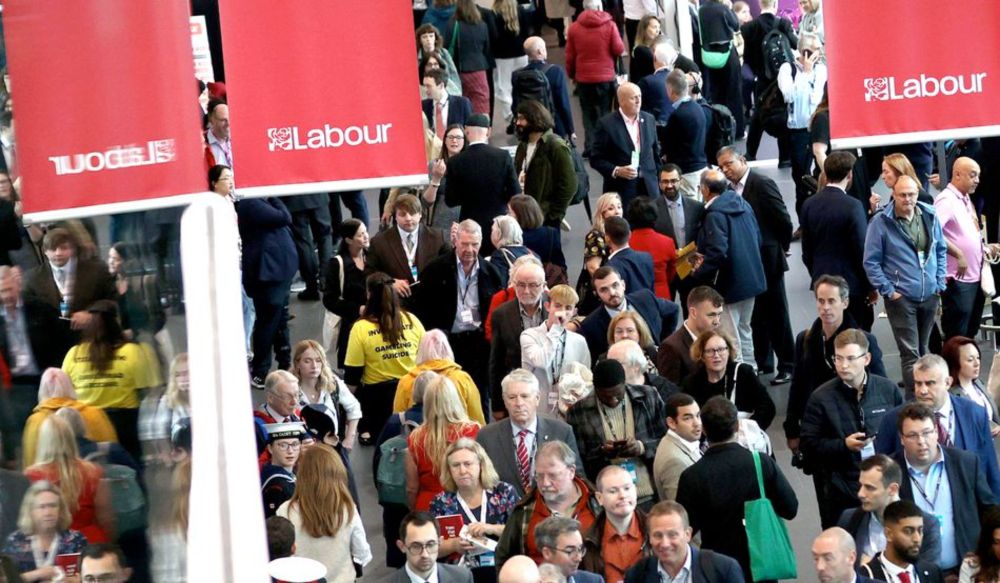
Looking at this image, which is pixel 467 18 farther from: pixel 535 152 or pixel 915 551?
pixel 915 551

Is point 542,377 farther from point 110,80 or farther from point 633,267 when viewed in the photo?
point 110,80

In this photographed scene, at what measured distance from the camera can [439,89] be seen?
16.1 metres

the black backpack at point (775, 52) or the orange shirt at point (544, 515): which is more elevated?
Answer: the black backpack at point (775, 52)

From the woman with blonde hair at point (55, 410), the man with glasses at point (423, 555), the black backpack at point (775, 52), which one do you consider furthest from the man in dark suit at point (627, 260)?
the woman with blonde hair at point (55, 410)

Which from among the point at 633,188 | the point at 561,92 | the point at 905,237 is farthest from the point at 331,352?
the point at 561,92

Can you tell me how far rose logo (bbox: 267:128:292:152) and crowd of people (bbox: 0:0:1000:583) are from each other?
222mm

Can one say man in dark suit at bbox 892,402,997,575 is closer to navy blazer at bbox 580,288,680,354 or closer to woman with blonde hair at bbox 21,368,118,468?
navy blazer at bbox 580,288,680,354

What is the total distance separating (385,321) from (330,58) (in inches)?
105

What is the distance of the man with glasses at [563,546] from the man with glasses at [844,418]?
2.01m

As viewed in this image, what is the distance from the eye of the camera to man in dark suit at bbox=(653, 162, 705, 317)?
488 inches

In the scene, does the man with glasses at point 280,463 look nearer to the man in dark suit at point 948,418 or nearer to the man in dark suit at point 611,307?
the man in dark suit at point 611,307

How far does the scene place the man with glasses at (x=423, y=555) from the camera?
24.3ft

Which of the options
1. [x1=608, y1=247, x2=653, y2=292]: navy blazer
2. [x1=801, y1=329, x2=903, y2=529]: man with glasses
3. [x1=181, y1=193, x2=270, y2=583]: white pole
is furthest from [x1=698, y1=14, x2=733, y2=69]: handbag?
[x1=181, y1=193, x2=270, y2=583]: white pole

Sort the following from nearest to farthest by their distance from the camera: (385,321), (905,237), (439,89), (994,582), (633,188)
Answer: (994,582) → (385,321) → (905,237) → (633,188) → (439,89)
